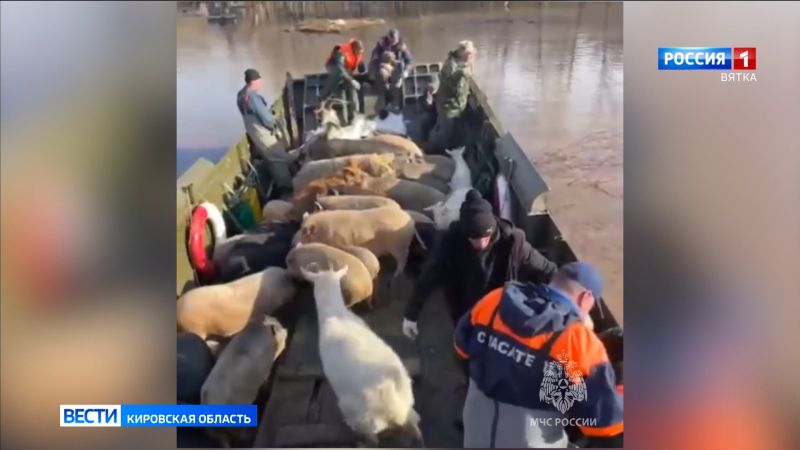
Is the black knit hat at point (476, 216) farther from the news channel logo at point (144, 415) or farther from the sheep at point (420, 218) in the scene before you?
the news channel logo at point (144, 415)

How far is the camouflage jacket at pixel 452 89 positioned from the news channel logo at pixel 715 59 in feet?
1.24

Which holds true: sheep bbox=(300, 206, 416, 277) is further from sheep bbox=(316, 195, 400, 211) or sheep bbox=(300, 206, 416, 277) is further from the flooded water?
the flooded water

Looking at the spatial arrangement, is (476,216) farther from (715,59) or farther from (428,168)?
(715,59)

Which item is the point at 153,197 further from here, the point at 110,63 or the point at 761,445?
the point at 761,445

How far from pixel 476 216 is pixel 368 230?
206mm

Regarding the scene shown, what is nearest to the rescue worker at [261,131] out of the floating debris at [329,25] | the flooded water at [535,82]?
the flooded water at [535,82]

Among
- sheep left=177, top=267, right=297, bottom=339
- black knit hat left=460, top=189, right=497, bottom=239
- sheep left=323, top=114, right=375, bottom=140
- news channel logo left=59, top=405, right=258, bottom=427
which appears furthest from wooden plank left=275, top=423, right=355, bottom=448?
sheep left=323, top=114, right=375, bottom=140

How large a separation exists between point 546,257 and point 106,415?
0.89m

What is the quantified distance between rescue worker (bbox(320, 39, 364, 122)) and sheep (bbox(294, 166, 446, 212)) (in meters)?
0.12

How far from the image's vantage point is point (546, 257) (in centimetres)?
150

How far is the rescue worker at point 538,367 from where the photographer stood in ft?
4.84

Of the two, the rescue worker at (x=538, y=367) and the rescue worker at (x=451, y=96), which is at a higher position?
the rescue worker at (x=451, y=96)

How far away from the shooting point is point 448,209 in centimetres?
152

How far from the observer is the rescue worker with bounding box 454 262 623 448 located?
1.47m
